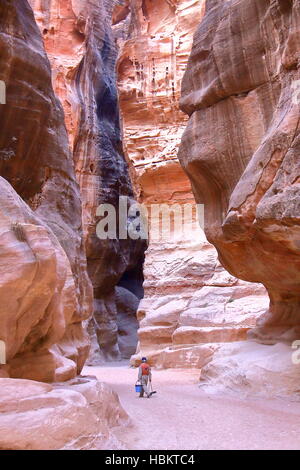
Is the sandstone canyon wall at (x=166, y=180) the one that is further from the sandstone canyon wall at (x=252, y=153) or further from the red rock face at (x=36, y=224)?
the red rock face at (x=36, y=224)

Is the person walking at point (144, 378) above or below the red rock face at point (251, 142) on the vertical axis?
below

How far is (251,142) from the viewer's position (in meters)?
12.0

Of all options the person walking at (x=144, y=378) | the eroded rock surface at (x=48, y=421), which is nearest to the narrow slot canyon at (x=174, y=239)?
the eroded rock surface at (x=48, y=421)

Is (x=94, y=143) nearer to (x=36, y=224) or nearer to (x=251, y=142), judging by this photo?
(x=251, y=142)

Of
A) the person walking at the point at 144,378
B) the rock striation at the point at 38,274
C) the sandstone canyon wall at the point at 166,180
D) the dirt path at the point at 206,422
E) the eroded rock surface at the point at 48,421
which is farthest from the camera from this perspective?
the sandstone canyon wall at the point at 166,180

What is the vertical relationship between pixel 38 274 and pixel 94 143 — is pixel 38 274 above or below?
below

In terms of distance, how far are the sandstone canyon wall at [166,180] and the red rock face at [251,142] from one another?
16.0 feet

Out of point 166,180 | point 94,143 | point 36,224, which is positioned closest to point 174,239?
point 166,180

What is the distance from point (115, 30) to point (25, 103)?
91.9 ft

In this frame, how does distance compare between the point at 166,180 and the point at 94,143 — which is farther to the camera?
the point at 94,143

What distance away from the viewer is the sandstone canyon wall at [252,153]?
9.55 meters

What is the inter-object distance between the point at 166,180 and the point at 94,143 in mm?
8680

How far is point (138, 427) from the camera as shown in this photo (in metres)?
6.85

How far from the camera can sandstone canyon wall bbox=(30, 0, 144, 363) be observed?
28281 millimetres
